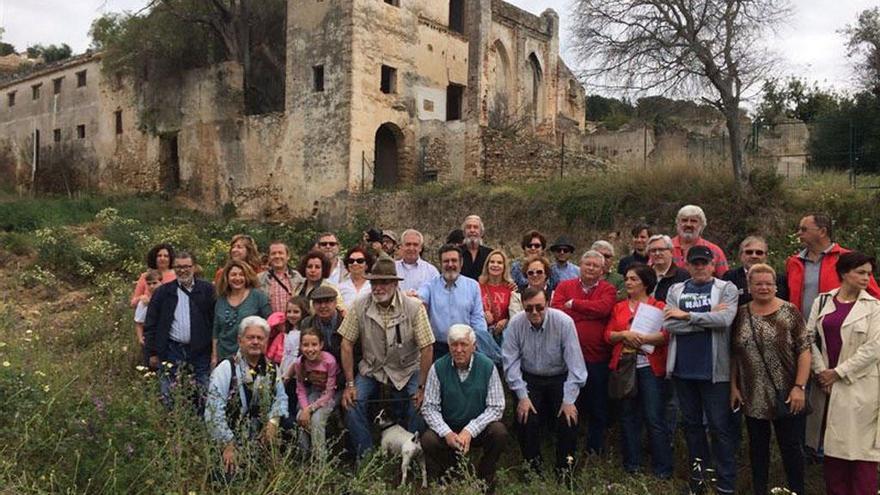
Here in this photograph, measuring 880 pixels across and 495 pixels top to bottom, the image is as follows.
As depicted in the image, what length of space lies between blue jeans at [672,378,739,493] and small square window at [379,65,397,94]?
1591cm

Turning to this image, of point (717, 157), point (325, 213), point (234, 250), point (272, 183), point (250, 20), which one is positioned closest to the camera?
point (234, 250)

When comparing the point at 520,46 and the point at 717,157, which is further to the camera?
the point at 520,46

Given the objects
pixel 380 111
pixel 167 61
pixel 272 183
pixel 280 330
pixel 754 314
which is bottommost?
pixel 280 330

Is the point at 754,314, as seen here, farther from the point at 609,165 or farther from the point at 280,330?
the point at 609,165

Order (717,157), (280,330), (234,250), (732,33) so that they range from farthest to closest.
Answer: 1. (717,157)
2. (732,33)
3. (234,250)
4. (280,330)

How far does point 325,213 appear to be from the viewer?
1914 cm

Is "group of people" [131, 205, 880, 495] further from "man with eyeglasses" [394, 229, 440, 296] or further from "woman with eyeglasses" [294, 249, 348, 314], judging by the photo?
"man with eyeglasses" [394, 229, 440, 296]

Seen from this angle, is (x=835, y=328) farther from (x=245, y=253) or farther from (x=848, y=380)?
(x=245, y=253)

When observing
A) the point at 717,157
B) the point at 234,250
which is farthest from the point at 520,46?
A: the point at 234,250

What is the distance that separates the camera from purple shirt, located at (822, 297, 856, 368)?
484 cm

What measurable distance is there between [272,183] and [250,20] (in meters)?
6.39

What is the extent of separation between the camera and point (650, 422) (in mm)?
5551

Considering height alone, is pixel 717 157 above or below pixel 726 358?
above

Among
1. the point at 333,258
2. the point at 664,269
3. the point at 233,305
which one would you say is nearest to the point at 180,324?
the point at 233,305
